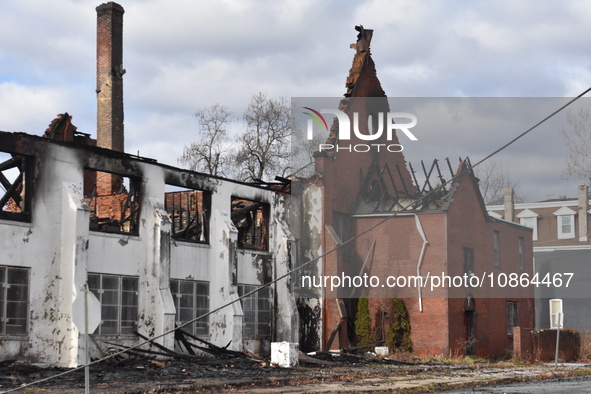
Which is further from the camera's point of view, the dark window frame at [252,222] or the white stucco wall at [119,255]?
the dark window frame at [252,222]

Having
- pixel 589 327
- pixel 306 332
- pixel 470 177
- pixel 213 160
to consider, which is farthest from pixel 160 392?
pixel 589 327

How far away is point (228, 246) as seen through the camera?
101 feet

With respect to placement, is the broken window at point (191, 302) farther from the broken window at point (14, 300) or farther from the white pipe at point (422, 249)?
the white pipe at point (422, 249)

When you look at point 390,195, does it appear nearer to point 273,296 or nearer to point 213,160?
point 273,296

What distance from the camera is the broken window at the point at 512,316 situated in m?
42.7

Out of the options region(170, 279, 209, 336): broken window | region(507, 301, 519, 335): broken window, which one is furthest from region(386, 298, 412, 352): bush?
region(170, 279, 209, 336): broken window

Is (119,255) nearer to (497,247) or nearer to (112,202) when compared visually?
(112,202)

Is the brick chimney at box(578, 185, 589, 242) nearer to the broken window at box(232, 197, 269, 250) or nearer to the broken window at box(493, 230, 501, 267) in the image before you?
the broken window at box(493, 230, 501, 267)

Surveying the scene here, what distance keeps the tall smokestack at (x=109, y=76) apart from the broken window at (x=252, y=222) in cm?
759

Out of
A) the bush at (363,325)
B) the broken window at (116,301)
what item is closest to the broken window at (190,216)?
the broken window at (116,301)

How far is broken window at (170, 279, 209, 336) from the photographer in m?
28.9

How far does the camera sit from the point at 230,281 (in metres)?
30.5

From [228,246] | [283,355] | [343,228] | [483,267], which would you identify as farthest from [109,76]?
[483,267]

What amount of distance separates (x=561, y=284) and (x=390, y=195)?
79.3 feet
